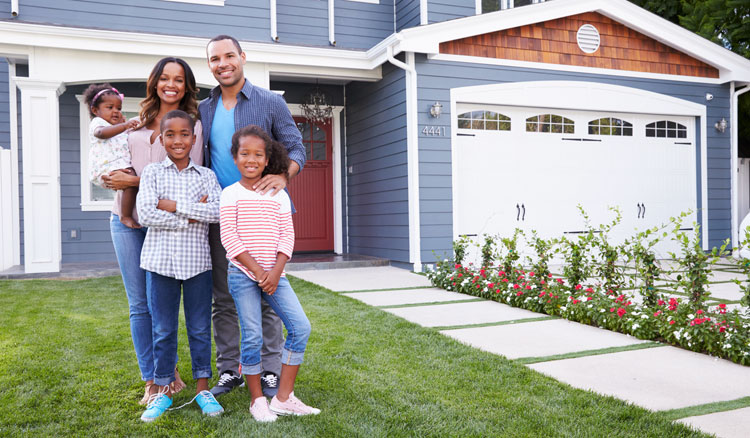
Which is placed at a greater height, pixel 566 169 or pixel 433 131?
pixel 433 131

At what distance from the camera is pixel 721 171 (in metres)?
8.62

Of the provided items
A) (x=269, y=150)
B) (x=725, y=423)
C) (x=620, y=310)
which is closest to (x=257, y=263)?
(x=269, y=150)

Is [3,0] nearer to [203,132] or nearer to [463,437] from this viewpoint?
[203,132]

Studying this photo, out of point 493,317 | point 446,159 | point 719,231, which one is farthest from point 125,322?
point 719,231

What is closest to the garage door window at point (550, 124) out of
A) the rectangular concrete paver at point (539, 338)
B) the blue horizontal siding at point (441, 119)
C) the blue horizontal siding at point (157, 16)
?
the blue horizontal siding at point (441, 119)

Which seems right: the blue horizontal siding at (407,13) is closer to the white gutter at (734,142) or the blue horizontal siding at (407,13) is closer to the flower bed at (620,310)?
the flower bed at (620,310)

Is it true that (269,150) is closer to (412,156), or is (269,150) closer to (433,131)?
(412,156)

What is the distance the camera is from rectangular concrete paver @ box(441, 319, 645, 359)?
10.9 ft

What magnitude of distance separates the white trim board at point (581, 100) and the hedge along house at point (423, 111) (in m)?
0.02

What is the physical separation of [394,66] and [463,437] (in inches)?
231

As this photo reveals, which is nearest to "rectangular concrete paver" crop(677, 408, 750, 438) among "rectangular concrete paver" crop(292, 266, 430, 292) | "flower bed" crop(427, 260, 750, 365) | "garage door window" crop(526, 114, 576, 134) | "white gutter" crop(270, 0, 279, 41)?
"flower bed" crop(427, 260, 750, 365)

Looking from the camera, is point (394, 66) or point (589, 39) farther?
point (589, 39)

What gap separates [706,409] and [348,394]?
147cm

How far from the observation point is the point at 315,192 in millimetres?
8844
